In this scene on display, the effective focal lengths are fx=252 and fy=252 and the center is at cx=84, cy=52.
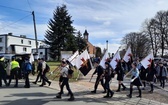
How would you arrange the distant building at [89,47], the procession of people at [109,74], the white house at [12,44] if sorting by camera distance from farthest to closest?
1. the distant building at [89,47]
2. the white house at [12,44]
3. the procession of people at [109,74]

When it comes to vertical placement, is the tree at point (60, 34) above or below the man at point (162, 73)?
above

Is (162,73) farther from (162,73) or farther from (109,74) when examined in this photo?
(109,74)

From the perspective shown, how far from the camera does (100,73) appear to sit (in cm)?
1248

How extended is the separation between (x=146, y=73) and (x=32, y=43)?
77745mm

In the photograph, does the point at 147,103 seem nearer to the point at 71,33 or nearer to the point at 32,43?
the point at 71,33

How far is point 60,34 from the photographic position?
52.4m

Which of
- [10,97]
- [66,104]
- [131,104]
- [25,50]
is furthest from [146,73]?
[25,50]

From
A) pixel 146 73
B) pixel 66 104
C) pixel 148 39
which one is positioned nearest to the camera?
pixel 66 104

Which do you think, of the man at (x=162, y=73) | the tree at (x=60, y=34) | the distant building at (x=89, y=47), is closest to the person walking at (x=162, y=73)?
the man at (x=162, y=73)

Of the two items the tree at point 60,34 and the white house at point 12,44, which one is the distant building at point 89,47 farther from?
the tree at point 60,34

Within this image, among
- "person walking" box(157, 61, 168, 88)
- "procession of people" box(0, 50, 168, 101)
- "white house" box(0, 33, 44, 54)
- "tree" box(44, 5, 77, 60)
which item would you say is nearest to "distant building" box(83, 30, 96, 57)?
"white house" box(0, 33, 44, 54)

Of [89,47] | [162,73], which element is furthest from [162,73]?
[89,47]

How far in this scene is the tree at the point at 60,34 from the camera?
168 feet

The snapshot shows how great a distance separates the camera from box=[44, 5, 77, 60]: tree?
51.3m
